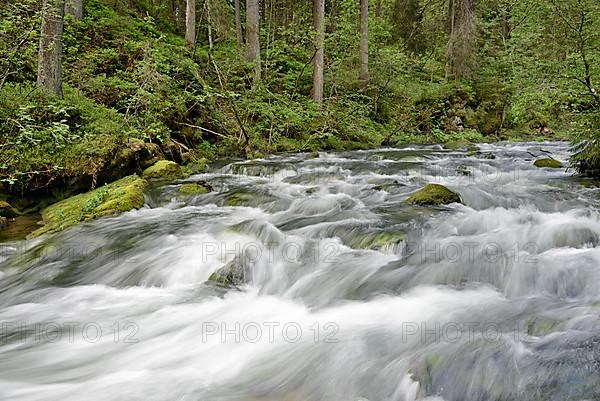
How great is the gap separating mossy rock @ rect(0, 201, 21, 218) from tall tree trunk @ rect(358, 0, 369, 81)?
1383 cm

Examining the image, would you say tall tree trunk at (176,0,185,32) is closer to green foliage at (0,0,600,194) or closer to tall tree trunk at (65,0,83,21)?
green foliage at (0,0,600,194)

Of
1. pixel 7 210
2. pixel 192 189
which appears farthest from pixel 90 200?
pixel 192 189

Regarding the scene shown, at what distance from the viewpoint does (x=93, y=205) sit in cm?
639

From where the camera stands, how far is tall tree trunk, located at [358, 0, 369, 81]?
16.9 meters

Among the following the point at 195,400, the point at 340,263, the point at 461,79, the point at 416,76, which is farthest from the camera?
the point at 416,76

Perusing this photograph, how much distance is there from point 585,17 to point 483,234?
483 centimetres

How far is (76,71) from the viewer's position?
35.5 feet

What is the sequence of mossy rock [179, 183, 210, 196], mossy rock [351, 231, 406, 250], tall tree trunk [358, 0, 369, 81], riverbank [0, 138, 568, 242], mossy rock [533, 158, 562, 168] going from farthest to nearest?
tall tree trunk [358, 0, 369, 81] < mossy rock [533, 158, 562, 168] < mossy rock [179, 183, 210, 196] < riverbank [0, 138, 568, 242] < mossy rock [351, 231, 406, 250]

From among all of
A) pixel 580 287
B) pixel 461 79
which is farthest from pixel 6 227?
pixel 461 79

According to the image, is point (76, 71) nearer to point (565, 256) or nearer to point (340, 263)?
point (340, 263)

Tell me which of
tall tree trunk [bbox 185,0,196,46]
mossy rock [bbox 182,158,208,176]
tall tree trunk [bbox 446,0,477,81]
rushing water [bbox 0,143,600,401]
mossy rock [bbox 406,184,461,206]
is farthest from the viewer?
tall tree trunk [bbox 446,0,477,81]

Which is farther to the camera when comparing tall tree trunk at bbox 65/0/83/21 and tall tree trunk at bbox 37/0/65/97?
tall tree trunk at bbox 65/0/83/21

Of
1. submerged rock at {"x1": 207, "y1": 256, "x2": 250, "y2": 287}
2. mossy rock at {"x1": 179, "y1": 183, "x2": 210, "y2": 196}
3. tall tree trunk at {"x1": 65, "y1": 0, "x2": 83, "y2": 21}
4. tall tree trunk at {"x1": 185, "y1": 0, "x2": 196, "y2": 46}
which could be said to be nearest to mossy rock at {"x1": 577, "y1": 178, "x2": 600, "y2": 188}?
submerged rock at {"x1": 207, "y1": 256, "x2": 250, "y2": 287}

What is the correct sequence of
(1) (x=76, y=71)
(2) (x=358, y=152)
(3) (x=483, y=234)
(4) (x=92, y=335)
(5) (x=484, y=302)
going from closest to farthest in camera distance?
(4) (x=92, y=335) → (5) (x=484, y=302) → (3) (x=483, y=234) → (1) (x=76, y=71) → (2) (x=358, y=152)
